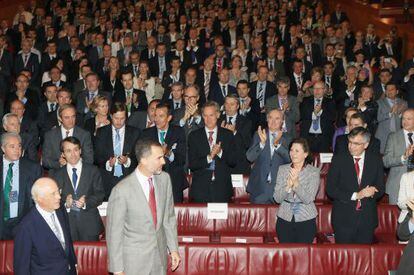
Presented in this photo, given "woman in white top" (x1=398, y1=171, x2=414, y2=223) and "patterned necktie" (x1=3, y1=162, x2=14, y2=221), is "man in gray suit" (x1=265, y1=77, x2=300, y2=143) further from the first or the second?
"patterned necktie" (x1=3, y1=162, x2=14, y2=221)

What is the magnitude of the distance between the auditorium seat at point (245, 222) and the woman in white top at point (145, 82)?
12.3ft

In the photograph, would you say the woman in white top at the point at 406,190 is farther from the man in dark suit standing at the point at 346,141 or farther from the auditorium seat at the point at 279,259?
the man in dark suit standing at the point at 346,141

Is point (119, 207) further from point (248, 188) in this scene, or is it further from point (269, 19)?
point (269, 19)

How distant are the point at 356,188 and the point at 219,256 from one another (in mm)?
1441

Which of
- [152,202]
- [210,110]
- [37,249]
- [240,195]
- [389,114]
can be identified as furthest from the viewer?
[389,114]

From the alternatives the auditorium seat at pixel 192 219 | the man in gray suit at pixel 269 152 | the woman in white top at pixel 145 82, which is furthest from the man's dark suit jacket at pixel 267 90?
the auditorium seat at pixel 192 219

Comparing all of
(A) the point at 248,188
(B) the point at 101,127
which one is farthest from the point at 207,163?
(B) the point at 101,127

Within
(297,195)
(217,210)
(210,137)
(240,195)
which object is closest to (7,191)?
Result: (217,210)

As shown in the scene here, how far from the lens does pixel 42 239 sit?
4516mm

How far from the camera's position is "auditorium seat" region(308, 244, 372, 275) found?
534 centimetres

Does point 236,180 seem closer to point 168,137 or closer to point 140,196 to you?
point 168,137

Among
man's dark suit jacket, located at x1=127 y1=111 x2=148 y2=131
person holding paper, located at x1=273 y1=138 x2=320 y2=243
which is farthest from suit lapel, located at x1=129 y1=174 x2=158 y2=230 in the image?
man's dark suit jacket, located at x1=127 y1=111 x2=148 y2=131

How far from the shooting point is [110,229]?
4.52m

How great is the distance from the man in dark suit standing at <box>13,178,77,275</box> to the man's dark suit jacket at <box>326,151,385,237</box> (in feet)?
8.47
